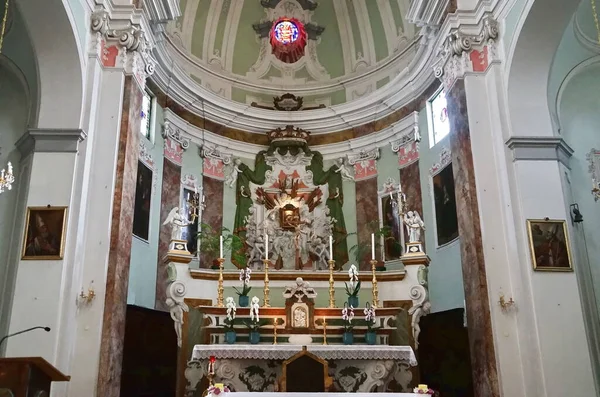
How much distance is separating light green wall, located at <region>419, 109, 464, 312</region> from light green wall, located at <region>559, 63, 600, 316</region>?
2768 millimetres

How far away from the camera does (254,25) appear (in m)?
17.0

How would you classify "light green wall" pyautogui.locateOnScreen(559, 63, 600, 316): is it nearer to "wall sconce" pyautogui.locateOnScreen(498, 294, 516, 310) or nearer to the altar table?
"wall sconce" pyautogui.locateOnScreen(498, 294, 516, 310)

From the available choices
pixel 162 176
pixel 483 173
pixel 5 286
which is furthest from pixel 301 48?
pixel 5 286

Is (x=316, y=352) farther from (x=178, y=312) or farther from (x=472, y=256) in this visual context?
(x=472, y=256)

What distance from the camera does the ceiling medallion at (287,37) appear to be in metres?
16.7

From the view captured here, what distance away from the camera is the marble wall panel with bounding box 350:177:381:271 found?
14.3 meters

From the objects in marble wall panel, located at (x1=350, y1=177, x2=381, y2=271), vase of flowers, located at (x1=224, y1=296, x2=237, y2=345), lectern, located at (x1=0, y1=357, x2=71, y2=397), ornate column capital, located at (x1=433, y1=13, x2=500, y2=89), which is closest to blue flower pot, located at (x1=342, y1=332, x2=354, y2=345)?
vase of flowers, located at (x1=224, y1=296, x2=237, y2=345)

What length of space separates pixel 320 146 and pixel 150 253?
6.16m

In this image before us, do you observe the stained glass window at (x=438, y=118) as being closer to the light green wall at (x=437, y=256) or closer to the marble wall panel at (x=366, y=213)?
the light green wall at (x=437, y=256)

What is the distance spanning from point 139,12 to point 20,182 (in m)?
3.55

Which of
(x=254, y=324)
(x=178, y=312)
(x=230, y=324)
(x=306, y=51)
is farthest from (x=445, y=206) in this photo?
(x=306, y=51)

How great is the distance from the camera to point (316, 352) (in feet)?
27.0

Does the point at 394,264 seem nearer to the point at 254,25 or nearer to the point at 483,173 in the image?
the point at 483,173

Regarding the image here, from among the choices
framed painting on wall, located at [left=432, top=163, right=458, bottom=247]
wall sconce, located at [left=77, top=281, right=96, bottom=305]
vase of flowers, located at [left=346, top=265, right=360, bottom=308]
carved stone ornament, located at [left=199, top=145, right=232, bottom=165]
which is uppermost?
carved stone ornament, located at [left=199, top=145, right=232, bottom=165]
